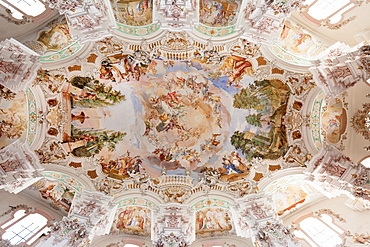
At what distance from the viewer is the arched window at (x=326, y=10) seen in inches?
372

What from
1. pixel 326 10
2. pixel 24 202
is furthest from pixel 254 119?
pixel 24 202

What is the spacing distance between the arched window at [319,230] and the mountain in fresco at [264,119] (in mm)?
3022

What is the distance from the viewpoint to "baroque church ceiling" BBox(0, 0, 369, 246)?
1042 centimetres

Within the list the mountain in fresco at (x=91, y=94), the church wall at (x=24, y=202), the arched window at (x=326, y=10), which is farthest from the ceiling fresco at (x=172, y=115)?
the arched window at (x=326, y=10)

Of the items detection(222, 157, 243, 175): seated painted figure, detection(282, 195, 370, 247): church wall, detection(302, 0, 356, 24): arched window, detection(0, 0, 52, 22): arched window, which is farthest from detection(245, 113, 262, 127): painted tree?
detection(0, 0, 52, 22): arched window

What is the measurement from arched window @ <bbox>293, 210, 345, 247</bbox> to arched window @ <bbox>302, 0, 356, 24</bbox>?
25.7ft

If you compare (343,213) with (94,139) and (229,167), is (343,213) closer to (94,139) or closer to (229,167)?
(229,167)

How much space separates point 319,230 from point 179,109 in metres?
8.14

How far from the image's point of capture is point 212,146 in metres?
13.9

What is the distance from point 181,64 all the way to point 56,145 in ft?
21.3

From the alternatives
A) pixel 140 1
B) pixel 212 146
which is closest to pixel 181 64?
pixel 140 1

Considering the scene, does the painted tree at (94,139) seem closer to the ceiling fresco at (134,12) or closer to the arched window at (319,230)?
the ceiling fresco at (134,12)

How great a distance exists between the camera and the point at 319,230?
39.2ft

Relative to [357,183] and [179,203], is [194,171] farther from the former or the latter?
[357,183]
